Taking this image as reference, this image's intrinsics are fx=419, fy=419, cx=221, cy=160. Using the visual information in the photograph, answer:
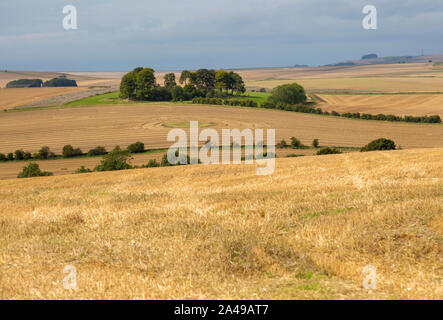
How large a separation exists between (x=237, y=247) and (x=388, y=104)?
10049 centimetres

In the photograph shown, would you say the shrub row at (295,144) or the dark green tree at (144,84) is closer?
the shrub row at (295,144)

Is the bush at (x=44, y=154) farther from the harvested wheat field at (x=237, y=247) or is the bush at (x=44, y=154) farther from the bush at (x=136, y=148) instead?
the harvested wheat field at (x=237, y=247)

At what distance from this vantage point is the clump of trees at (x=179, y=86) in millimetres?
110562

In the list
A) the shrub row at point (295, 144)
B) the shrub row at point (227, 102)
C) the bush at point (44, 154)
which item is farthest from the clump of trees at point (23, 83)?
the shrub row at point (295, 144)

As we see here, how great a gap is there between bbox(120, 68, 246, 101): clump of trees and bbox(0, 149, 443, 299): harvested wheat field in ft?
323

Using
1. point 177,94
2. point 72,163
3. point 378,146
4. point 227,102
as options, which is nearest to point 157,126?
point 72,163

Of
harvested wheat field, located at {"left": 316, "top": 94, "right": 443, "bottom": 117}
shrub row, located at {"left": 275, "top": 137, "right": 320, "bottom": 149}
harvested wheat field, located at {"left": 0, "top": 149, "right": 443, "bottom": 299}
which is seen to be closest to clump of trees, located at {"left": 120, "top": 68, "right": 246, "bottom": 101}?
harvested wheat field, located at {"left": 316, "top": 94, "right": 443, "bottom": 117}

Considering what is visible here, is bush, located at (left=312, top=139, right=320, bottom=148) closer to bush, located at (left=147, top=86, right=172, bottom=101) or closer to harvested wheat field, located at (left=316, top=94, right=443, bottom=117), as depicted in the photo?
harvested wheat field, located at (left=316, top=94, right=443, bottom=117)

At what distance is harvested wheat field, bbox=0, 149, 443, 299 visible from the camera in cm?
791

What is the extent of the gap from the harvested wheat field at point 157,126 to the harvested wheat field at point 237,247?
1900 inches

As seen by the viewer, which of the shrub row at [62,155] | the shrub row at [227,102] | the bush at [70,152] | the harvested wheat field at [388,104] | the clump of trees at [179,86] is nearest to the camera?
the shrub row at [62,155]

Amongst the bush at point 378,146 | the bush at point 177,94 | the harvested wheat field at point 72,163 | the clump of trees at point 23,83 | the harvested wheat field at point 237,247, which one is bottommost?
the harvested wheat field at point 72,163

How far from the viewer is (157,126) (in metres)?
78.0

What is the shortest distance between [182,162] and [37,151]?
85.2 feet
